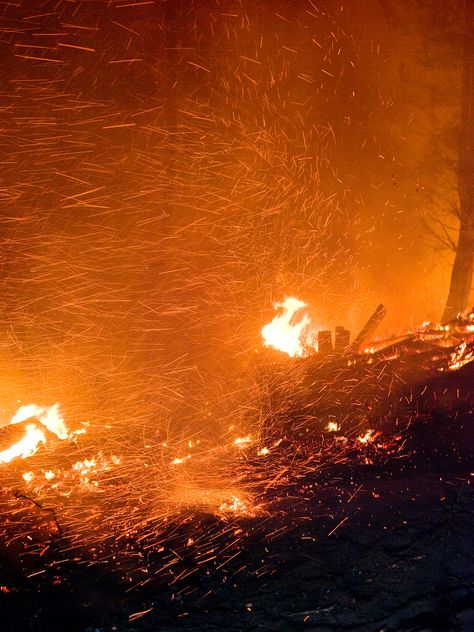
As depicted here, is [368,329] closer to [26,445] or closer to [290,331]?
[290,331]

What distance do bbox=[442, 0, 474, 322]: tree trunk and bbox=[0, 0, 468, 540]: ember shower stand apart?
172cm

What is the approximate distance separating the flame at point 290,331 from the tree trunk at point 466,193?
10.8 ft

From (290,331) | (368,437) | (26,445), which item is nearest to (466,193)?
(290,331)

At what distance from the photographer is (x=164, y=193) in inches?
270

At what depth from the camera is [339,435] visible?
4.88 m

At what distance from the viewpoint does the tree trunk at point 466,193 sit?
349 inches

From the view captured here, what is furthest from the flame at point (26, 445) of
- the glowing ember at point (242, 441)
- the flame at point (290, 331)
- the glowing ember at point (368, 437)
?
the glowing ember at point (368, 437)

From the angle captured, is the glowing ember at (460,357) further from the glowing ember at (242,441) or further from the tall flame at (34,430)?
the tall flame at (34,430)

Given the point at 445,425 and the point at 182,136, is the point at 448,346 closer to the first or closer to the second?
the point at 445,425

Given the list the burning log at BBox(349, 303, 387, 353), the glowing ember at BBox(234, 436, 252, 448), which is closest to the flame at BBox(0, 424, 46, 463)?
the glowing ember at BBox(234, 436, 252, 448)

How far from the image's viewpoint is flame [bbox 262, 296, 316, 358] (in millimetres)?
6797

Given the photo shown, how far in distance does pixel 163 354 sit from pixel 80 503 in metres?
3.26

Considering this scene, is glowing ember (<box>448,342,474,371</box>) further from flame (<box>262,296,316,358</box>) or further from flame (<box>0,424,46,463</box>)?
flame (<box>0,424,46,463</box>)

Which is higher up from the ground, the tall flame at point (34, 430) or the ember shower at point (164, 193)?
the ember shower at point (164, 193)
